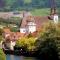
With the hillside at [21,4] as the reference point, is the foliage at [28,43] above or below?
below

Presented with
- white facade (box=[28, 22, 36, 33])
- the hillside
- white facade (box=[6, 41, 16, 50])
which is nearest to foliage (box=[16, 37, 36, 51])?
white facade (box=[6, 41, 16, 50])

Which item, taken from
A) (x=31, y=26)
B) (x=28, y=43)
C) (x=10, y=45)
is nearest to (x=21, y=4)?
(x=31, y=26)

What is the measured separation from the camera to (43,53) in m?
45.4

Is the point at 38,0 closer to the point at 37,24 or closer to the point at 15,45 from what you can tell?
the point at 37,24

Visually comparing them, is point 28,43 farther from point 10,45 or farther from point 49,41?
point 49,41

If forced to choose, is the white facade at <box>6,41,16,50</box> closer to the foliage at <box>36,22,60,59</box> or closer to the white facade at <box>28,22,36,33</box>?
the foliage at <box>36,22,60,59</box>

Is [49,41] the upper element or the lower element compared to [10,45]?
upper

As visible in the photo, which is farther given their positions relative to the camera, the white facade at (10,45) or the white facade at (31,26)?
the white facade at (31,26)

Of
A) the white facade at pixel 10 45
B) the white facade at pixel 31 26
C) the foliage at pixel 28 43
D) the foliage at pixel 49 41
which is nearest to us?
the foliage at pixel 49 41

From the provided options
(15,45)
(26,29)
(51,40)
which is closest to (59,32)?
(51,40)

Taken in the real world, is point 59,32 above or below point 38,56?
above

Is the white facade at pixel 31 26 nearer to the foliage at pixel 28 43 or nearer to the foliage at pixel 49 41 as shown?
the foliage at pixel 28 43

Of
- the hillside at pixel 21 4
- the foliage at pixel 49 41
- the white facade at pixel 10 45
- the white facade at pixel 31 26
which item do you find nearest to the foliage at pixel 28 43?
the white facade at pixel 10 45

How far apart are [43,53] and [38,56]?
241cm
